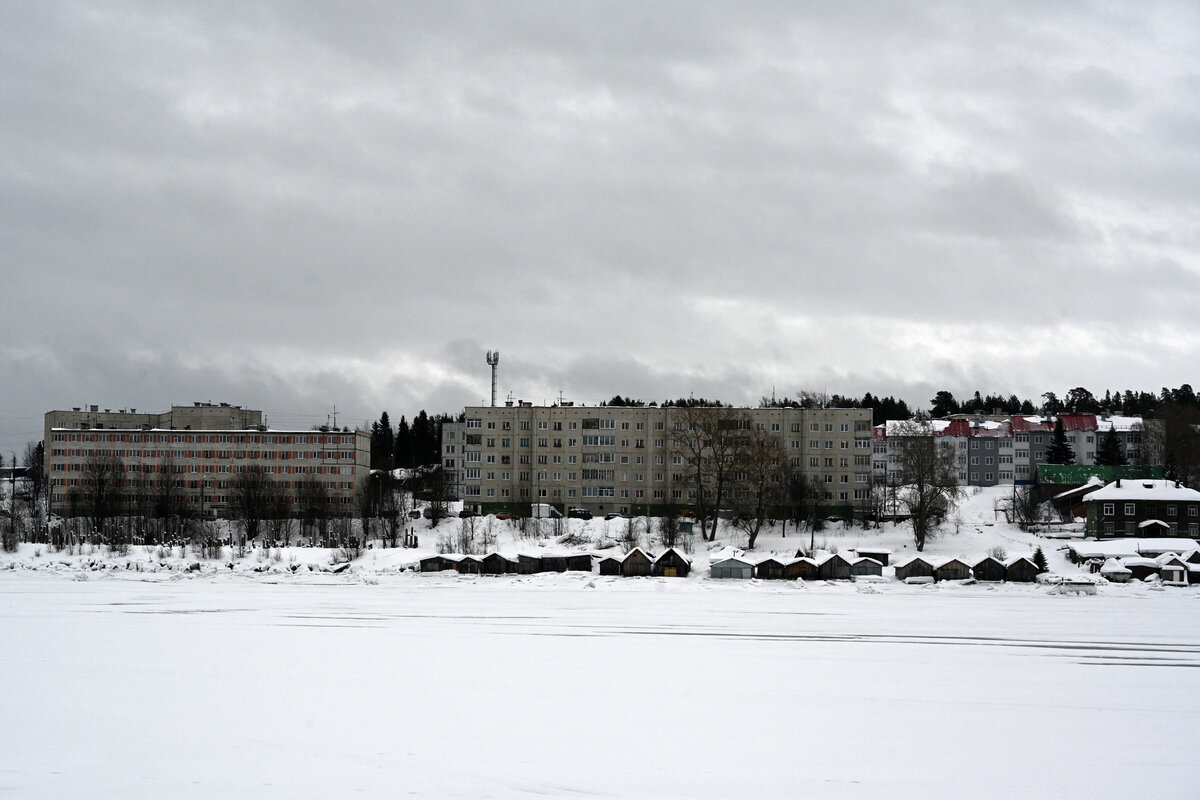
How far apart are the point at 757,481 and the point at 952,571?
24.8 metres

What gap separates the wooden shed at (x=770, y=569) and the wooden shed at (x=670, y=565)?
16.5 feet

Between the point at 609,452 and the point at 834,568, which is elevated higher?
the point at 609,452

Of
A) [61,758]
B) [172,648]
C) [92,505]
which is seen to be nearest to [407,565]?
[172,648]

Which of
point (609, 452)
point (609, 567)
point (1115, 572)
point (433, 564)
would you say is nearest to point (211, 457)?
point (609, 452)

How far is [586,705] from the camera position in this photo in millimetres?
22672

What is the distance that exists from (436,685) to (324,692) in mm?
2581

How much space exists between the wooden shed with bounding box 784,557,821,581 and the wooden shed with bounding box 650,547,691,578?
23.3 ft

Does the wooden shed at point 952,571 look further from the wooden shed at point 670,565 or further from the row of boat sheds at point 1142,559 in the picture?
the wooden shed at point 670,565

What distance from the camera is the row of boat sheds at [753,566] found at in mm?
70938

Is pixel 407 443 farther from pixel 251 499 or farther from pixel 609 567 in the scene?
pixel 609 567

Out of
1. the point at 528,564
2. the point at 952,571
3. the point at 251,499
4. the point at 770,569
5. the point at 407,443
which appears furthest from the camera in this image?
the point at 407,443

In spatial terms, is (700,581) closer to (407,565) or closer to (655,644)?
(407,565)

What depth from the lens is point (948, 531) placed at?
302 feet

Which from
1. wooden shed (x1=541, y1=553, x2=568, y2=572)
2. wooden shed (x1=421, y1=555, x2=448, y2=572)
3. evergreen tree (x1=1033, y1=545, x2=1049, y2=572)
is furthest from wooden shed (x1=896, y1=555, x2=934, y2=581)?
wooden shed (x1=421, y1=555, x2=448, y2=572)
